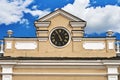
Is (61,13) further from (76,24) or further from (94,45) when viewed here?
(94,45)

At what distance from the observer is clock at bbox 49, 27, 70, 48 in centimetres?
2930

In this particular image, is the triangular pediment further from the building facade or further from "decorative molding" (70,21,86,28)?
"decorative molding" (70,21,86,28)

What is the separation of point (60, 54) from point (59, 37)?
108 cm

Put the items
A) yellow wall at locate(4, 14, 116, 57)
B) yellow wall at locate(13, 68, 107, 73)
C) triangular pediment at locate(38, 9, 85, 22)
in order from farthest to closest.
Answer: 1. triangular pediment at locate(38, 9, 85, 22)
2. yellow wall at locate(4, 14, 116, 57)
3. yellow wall at locate(13, 68, 107, 73)

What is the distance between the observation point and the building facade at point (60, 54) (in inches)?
1125

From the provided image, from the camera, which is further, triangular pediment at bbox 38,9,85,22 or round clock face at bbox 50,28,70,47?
triangular pediment at bbox 38,9,85,22

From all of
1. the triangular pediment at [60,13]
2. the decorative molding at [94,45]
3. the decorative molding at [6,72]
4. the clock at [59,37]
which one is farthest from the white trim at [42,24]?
the decorative molding at [6,72]

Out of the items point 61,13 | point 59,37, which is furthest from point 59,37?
point 61,13

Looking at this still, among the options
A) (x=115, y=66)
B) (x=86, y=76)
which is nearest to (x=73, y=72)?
(x=86, y=76)

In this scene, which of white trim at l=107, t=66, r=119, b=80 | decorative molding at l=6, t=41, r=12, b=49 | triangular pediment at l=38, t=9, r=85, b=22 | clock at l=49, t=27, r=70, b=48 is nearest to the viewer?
white trim at l=107, t=66, r=119, b=80

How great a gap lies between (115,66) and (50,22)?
4.84 meters

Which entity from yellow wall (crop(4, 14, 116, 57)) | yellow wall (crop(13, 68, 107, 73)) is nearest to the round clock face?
yellow wall (crop(4, 14, 116, 57))

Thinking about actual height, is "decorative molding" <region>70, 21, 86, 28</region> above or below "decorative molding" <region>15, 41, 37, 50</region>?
above

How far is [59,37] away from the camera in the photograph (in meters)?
29.4
